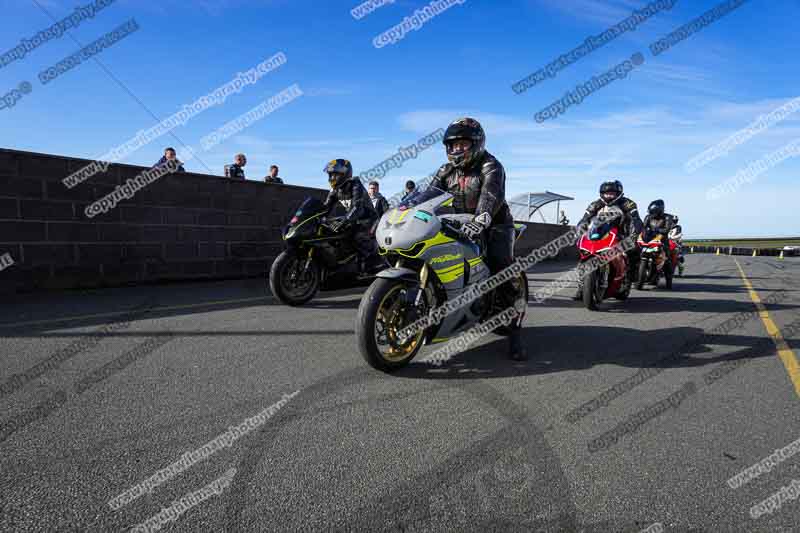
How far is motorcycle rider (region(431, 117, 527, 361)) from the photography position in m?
4.29

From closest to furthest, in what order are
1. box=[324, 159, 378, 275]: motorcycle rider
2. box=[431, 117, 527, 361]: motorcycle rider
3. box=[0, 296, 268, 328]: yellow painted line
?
box=[431, 117, 527, 361]: motorcycle rider → box=[0, 296, 268, 328]: yellow painted line → box=[324, 159, 378, 275]: motorcycle rider

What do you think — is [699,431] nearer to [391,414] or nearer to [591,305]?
[391,414]

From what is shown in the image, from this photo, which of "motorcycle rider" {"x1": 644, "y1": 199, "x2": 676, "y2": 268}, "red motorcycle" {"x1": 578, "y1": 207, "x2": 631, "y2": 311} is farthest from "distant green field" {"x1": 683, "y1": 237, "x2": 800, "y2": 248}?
"red motorcycle" {"x1": 578, "y1": 207, "x2": 631, "y2": 311}

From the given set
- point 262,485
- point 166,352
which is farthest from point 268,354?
point 262,485

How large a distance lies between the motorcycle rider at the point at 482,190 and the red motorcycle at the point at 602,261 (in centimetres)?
283

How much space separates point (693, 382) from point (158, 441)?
3713 mm

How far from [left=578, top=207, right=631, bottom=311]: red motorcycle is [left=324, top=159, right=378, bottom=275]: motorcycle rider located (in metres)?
3.29

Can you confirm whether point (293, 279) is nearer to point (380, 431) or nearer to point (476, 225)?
point (476, 225)

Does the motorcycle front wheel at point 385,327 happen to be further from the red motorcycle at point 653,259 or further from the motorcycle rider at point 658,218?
the motorcycle rider at point 658,218

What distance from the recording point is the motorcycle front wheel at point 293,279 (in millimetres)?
6430

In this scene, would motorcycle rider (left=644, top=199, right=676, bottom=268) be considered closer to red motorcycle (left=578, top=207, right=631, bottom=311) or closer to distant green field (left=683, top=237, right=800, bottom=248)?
red motorcycle (left=578, top=207, right=631, bottom=311)

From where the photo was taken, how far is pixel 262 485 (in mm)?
2021

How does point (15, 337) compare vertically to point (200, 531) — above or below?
above

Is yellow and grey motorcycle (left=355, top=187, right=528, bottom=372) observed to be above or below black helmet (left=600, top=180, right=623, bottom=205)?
below
